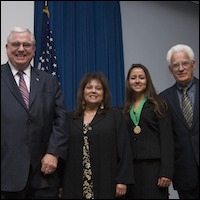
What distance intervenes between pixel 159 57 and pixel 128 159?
3534 mm

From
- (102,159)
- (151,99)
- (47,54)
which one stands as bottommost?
(102,159)

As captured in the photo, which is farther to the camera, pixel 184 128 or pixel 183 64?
pixel 183 64

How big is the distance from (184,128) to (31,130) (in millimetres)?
1116


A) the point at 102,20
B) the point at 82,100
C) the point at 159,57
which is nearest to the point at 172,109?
the point at 82,100

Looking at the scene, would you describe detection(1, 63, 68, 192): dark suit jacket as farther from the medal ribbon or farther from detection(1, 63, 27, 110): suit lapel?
the medal ribbon

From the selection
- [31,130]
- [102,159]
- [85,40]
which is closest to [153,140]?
[102,159]

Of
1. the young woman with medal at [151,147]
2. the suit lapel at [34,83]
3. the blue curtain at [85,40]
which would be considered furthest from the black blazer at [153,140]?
the blue curtain at [85,40]

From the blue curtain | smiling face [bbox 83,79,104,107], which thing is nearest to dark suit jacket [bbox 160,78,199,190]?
smiling face [bbox 83,79,104,107]

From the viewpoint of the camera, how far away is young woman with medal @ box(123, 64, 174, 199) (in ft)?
7.79

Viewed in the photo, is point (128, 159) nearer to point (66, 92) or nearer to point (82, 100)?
point (82, 100)

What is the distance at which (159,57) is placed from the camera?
5527mm

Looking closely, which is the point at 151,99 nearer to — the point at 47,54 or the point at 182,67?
the point at 182,67

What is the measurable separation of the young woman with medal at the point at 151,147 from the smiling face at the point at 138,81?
2.5 inches

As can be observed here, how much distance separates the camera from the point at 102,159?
7.36 feet
